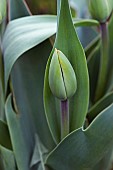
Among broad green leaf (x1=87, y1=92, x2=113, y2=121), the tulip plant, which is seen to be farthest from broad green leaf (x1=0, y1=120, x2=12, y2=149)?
broad green leaf (x1=87, y1=92, x2=113, y2=121)

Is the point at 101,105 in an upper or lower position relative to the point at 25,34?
lower

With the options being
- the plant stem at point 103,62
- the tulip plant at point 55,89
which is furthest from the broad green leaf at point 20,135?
the plant stem at point 103,62

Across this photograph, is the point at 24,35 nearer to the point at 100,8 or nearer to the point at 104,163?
the point at 100,8

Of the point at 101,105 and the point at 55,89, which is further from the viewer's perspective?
the point at 101,105

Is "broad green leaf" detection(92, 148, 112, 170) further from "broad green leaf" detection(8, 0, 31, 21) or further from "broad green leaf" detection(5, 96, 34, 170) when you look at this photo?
"broad green leaf" detection(8, 0, 31, 21)

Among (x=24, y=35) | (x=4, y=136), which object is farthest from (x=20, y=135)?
(x=24, y=35)

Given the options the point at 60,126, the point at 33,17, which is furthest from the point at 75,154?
the point at 33,17

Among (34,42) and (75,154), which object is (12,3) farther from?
(75,154)
